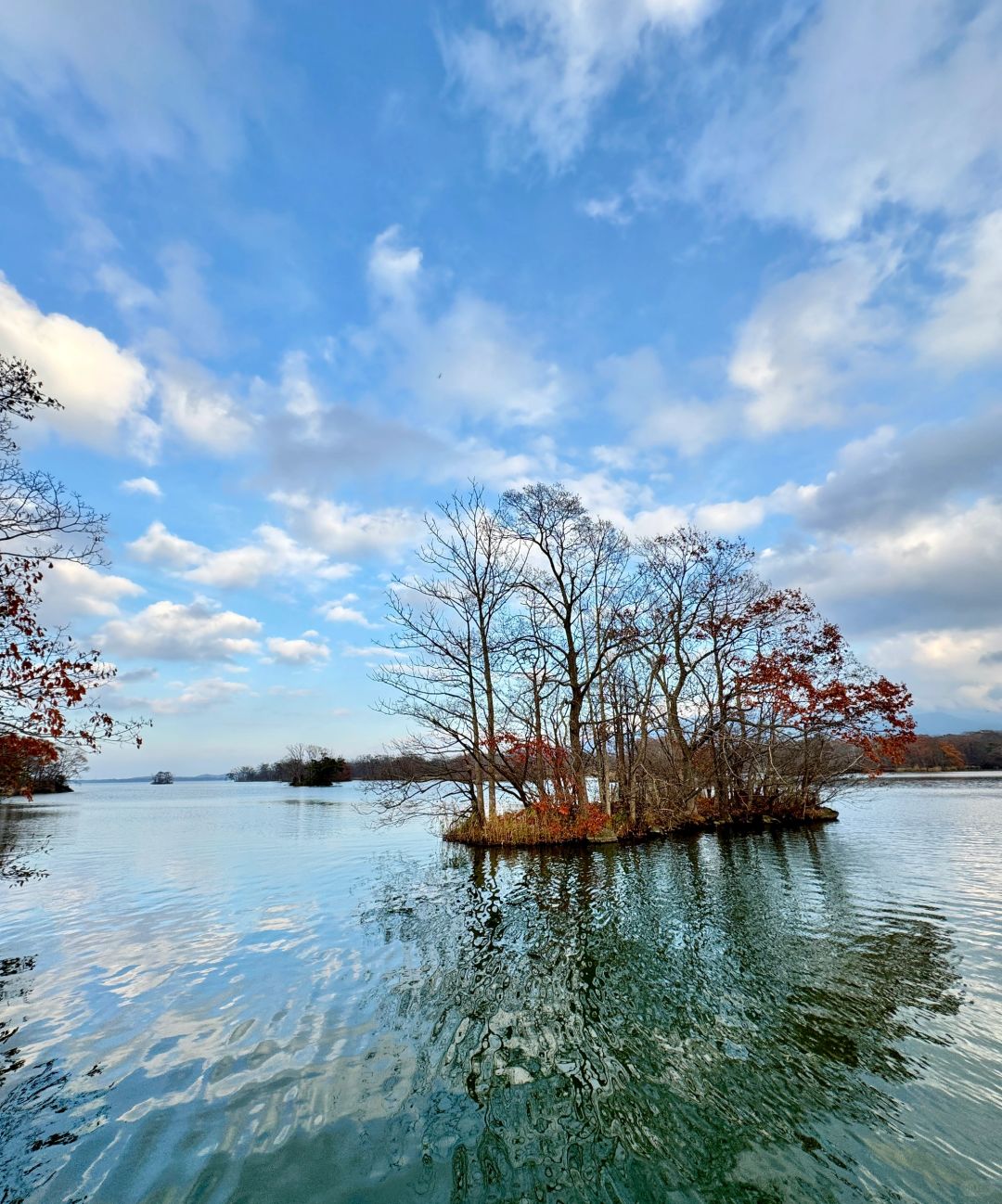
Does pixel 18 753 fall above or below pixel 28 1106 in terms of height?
above

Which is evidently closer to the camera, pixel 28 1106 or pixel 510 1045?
pixel 28 1106

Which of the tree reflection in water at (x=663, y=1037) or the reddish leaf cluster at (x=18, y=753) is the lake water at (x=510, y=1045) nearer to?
the tree reflection in water at (x=663, y=1037)

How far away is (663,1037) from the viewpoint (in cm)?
625

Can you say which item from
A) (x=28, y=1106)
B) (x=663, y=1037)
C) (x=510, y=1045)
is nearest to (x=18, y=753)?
(x=28, y=1106)

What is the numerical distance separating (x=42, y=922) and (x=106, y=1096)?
9.65m

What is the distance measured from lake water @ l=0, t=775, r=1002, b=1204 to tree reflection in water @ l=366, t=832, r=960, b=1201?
0.03 metres

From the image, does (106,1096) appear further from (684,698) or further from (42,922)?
(684,698)

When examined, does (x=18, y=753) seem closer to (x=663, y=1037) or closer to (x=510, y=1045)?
(x=510, y=1045)

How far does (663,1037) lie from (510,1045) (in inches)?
66.8

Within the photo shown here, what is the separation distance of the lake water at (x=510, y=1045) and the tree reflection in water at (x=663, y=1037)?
0.11ft

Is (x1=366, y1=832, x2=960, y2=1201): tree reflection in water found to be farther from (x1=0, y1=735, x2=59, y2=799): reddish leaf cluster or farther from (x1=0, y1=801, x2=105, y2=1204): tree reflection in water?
(x1=0, y1=735, x2=59, y2=799): reddish leaf cluster

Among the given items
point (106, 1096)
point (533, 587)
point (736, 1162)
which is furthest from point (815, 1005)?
point (533, 587)

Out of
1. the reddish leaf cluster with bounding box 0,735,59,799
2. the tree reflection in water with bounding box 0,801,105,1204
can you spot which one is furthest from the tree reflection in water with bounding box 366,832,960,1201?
the reddish leaf cluster with bounding box 0,735,59,799

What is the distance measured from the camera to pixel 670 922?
10969mm
